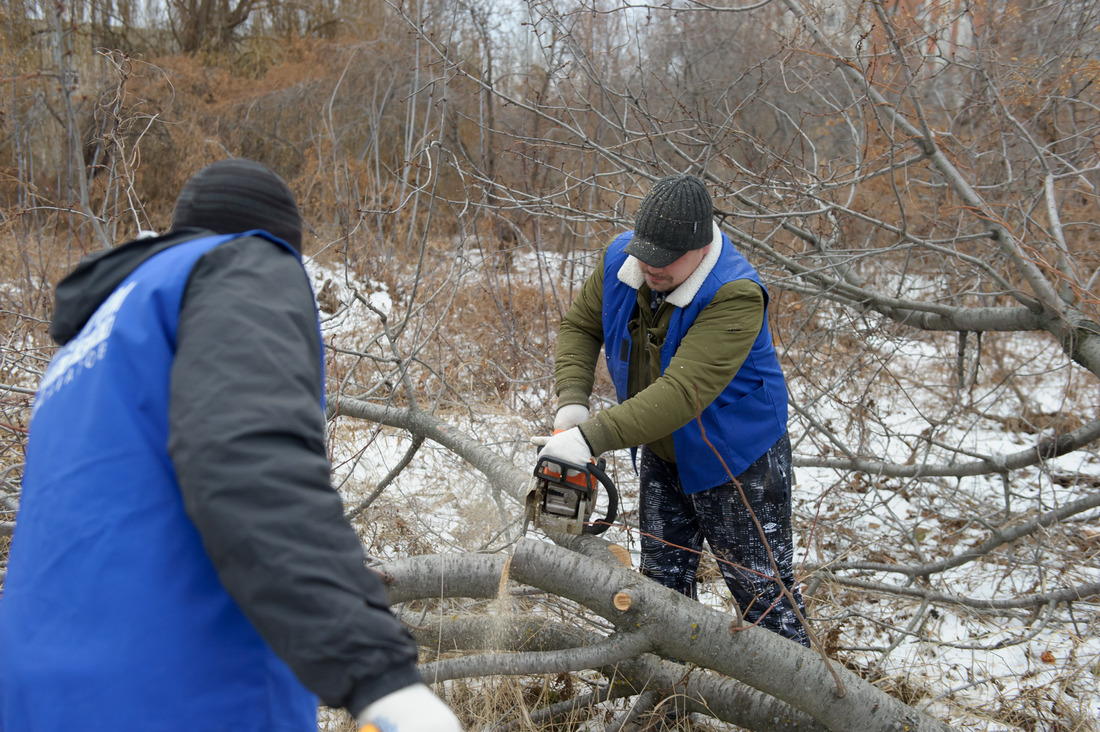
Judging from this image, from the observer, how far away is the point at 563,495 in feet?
7.28

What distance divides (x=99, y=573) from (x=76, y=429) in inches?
8.3

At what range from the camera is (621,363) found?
251 centimetres

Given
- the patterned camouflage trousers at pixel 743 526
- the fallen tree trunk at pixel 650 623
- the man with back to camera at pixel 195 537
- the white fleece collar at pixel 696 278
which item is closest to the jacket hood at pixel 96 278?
the man with back to camera at pixel 195 537

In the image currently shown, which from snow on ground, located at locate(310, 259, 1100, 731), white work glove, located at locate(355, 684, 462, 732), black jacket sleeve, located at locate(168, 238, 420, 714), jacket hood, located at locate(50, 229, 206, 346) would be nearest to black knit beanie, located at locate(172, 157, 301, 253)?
jacket hood, located at locate(50, 229, 206, 346)

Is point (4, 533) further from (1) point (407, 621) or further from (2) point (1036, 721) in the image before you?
(2) point (1036, 721)

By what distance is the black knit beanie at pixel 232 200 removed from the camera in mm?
1244

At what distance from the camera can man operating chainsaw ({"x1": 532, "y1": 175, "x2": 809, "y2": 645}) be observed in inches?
85.5

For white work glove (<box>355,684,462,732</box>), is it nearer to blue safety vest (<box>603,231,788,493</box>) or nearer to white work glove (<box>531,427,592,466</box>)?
white work glove (<box>531,427,592,466</box>)

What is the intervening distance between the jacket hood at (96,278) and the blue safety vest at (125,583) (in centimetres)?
11

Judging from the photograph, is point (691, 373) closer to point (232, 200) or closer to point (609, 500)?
point (609, 500)

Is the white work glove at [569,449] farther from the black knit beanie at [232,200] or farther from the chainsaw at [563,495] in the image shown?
the black knit beanie at [232,200]

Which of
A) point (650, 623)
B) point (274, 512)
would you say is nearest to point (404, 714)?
point (274, 512)

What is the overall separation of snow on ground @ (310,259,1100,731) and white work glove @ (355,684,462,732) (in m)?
1.33

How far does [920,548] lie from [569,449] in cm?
297
